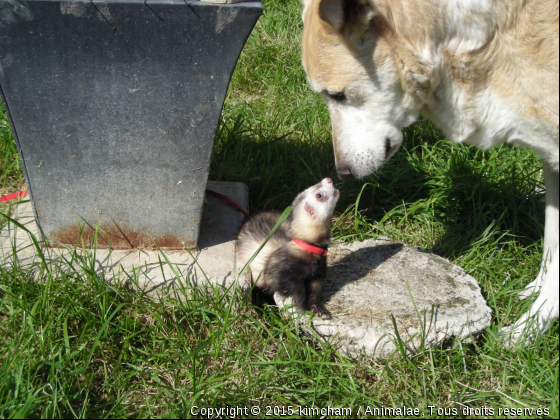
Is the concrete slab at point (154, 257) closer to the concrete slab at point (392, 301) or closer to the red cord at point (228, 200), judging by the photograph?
the red cord at point (228, 200)

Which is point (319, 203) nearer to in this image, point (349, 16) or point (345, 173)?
point (345, 173)

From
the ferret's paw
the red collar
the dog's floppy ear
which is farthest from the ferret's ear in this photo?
the dog's floppy ear

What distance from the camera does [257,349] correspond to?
318 cm

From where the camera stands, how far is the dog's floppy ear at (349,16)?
2773 millimetres

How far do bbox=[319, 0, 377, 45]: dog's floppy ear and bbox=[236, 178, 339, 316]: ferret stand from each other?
1.06 m

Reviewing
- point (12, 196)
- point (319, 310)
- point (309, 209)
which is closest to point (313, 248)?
point (309, 209)

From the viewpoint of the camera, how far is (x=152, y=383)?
292 centimetres

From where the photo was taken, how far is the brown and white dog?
2768 millimetres

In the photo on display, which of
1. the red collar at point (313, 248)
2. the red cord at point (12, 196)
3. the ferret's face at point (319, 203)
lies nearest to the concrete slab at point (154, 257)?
the red cord at point (12, 196)

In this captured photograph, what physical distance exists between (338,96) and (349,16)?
466 millimetres

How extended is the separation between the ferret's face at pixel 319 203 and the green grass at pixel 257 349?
646 mm

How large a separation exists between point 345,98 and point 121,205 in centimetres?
154

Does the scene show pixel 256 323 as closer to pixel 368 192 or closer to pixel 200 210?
pixel 200 210

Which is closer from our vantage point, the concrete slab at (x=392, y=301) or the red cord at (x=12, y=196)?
the concrete slab at (x=392, y=301)
